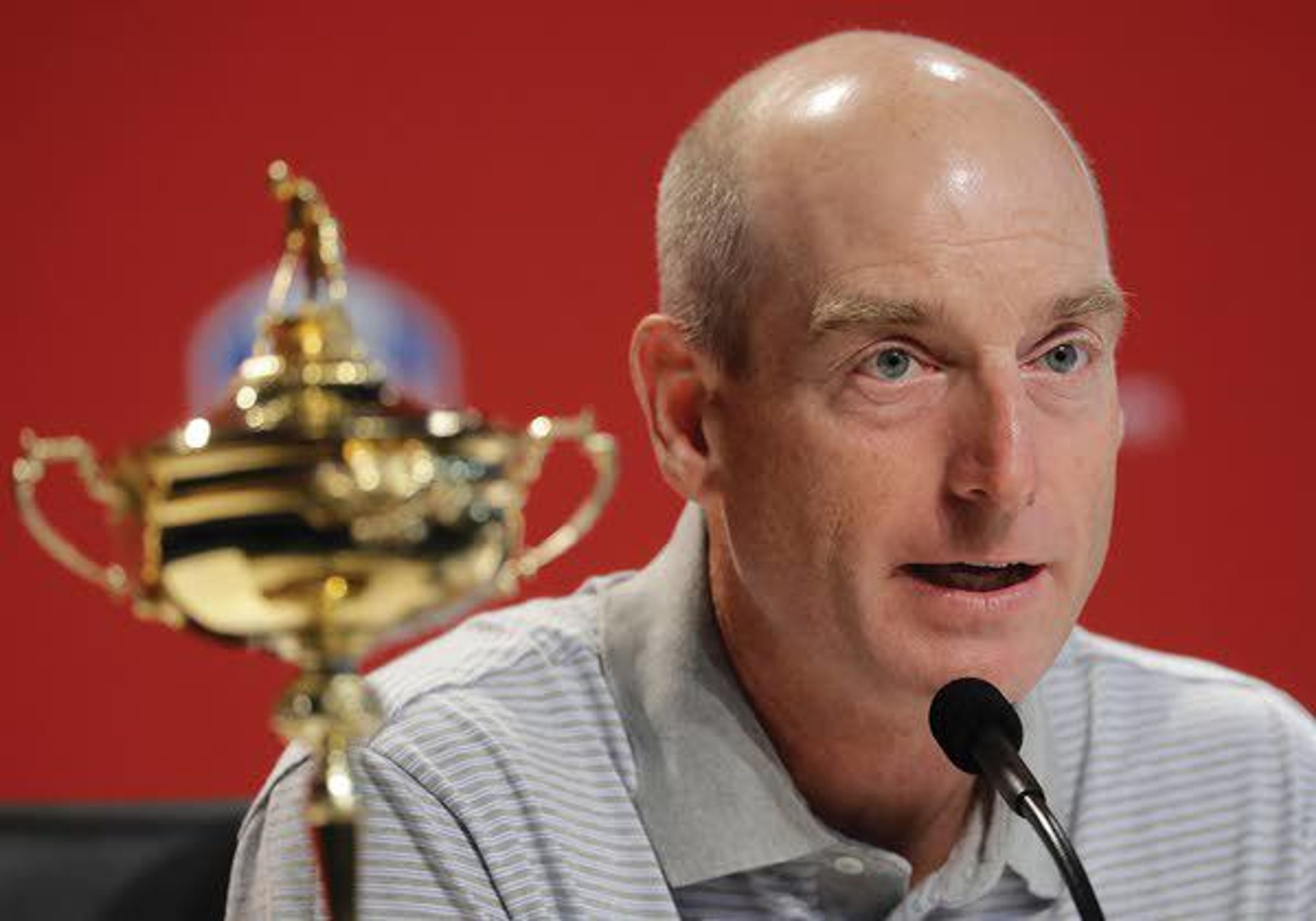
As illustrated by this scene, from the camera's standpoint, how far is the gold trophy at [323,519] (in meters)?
0.57

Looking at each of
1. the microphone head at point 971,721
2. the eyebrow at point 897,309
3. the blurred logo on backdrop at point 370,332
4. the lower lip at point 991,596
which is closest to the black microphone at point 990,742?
the microphone head at point 971,721

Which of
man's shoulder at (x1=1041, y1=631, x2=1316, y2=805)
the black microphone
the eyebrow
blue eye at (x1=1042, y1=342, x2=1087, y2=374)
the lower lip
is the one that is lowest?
man's shoulder at (x1=1041, y1=631, x2=1316, y2=805)

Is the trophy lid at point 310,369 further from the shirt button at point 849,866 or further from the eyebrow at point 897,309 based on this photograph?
the shirt button at point 849,866

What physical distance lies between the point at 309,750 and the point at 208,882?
16 centimetres

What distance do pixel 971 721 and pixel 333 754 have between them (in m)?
0.37

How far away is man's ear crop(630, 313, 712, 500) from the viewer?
1.23 metres

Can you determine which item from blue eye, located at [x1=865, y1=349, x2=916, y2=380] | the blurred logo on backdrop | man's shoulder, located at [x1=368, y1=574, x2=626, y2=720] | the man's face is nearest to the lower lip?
the man's face

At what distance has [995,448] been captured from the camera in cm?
104

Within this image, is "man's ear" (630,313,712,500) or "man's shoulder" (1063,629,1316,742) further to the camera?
"man's shoulder" (1063,629,1316,742)

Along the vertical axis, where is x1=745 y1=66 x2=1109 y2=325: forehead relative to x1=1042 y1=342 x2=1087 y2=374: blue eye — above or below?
above

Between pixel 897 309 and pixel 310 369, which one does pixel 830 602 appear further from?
pixel 310 369

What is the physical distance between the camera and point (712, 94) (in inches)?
87.7

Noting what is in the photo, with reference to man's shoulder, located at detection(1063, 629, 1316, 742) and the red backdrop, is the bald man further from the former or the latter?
the red backdrop

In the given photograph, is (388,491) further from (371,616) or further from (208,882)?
(208,882)
